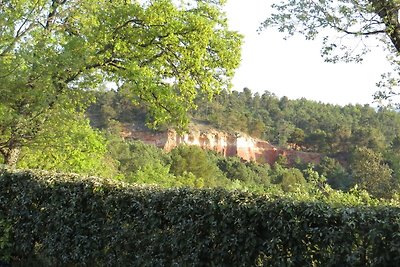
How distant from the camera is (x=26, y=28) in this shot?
11867mm

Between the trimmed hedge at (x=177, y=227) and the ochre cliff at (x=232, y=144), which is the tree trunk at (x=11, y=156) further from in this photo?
the ochre cliff at (x=232, y=144)

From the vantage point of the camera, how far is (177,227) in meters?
5.40

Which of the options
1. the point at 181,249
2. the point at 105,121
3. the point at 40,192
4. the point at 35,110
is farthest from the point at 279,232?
the point at 105,121

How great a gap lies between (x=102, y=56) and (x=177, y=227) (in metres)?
7.50

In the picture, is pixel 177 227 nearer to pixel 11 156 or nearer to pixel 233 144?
pixel 11 156

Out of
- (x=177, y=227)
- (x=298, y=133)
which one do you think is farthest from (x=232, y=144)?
(x=177, y=227)

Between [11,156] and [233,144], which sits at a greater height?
[233,144]

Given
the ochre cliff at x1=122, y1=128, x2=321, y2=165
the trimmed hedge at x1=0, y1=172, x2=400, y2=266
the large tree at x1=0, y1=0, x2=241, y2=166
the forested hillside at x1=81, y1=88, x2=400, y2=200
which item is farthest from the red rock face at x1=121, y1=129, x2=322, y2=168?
the trimmed hedge at x1=0, y1=172, x2=400, y2=266

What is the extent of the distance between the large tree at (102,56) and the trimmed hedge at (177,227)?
3.49 metres

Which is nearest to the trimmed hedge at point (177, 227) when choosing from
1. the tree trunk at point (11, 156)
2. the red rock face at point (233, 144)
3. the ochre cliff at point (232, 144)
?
the tree trunk at point (11, 156)

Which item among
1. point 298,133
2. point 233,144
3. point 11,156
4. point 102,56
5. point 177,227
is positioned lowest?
point 177,227

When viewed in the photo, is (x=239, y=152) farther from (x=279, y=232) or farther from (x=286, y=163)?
(x=279, y=232)

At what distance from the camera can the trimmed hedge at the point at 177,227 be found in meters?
4.02

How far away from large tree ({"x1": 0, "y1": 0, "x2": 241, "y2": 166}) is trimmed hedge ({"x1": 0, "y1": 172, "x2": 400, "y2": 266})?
3493 millimetres
